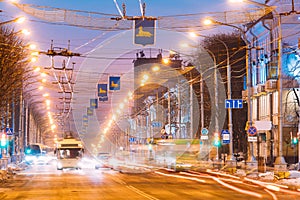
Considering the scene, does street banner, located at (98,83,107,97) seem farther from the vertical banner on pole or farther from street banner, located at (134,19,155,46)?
street banner, located at (134,19,155,46)

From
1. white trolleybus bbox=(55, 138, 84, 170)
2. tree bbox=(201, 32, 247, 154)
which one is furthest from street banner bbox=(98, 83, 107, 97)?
tree bbox=(201, 32, 247, 154)

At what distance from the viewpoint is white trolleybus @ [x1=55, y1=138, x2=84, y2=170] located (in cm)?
5744

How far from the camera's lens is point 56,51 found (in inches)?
1460

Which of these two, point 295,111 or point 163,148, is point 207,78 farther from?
point 295,111

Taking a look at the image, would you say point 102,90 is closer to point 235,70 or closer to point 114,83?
point 114,83

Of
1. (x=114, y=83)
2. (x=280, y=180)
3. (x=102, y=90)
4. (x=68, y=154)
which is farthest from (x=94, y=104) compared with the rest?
(x=280, y=180)

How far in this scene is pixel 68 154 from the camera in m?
58.1

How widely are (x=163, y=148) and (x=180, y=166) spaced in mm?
8192

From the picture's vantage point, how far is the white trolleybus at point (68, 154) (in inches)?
2261

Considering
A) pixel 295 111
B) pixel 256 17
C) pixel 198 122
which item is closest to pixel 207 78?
pixel 198 122

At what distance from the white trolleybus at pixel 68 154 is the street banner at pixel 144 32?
3120 cm

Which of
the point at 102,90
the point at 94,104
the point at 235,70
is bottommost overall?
the point at 94,104

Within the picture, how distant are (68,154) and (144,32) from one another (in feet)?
106

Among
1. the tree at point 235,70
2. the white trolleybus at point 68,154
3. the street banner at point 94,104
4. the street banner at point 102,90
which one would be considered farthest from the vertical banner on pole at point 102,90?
the tree at point 235,70
